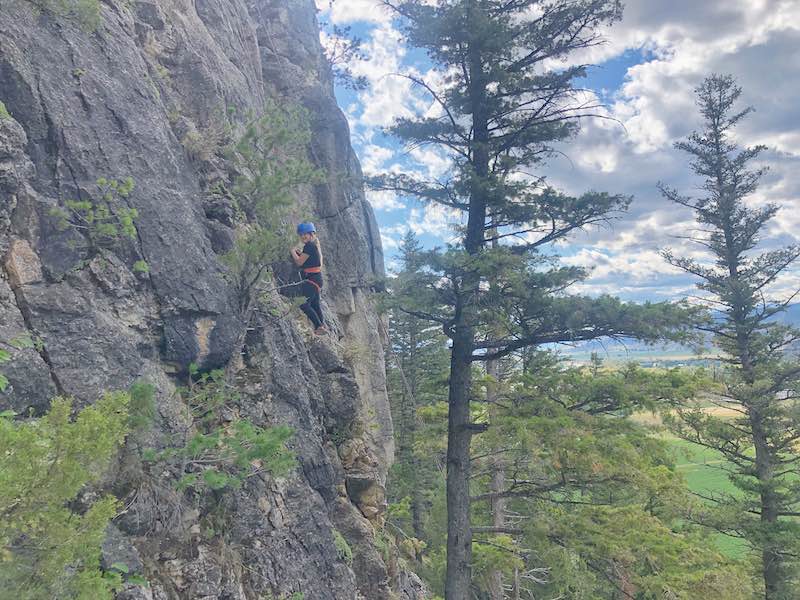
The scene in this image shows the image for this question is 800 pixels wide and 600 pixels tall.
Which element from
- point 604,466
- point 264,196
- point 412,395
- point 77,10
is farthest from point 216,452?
point 412,395

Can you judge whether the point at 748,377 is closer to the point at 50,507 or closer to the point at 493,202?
the point at 493,202

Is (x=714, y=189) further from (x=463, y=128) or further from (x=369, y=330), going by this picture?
(x=369, y=330)

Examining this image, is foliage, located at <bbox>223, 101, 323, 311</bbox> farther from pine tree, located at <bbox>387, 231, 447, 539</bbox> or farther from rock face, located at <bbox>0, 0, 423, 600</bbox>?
pine tree, located at <bbox>387, 231, 447, 539</bbox>

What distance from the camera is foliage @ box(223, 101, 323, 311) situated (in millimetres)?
6612

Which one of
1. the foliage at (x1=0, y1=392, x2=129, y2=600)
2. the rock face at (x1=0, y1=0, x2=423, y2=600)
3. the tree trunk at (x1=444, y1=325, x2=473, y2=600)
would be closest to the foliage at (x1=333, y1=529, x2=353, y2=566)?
the rock face at (x1=0, y1=0, x2=423, y2=600)

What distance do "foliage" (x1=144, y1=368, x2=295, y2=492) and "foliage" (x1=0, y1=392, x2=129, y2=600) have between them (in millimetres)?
2370

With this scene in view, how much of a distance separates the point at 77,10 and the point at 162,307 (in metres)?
4.30

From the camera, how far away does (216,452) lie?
5.49 meters

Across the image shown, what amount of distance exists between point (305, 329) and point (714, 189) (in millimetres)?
14594

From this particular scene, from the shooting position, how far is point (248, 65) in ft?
40.8

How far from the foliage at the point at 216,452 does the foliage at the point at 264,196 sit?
1639 mm

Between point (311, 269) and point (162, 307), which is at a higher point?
point (311, 269)

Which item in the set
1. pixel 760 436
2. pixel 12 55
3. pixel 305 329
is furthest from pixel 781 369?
pixel 12 55

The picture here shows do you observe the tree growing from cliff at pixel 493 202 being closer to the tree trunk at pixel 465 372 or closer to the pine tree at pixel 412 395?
the tree trunk at pixel 465 372
